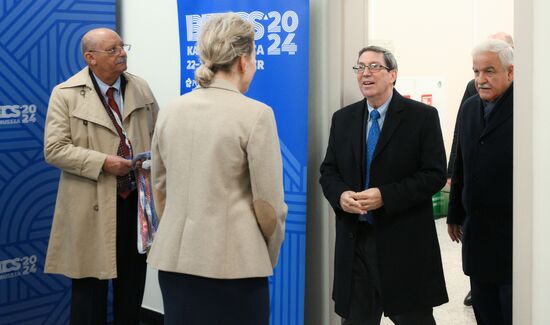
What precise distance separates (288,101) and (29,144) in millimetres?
1643

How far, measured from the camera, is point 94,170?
285cm

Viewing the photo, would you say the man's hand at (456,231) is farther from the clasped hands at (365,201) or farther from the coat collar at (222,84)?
the coat collar at (222,84)

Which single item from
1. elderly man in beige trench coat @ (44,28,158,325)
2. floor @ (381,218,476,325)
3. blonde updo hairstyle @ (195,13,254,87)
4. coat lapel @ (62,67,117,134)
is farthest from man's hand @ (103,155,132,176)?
floor @ (381,218,476,325)

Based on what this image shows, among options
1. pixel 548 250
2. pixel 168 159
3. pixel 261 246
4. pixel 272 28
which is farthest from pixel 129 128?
pixel 548 250

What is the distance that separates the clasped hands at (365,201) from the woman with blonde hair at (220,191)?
1.71ft

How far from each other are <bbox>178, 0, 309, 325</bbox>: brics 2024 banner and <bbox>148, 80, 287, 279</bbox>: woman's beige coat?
960 millimetres

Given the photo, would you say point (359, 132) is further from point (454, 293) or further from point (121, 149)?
point (454, 293)

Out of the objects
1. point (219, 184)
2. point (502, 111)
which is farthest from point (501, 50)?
point (219, 184)

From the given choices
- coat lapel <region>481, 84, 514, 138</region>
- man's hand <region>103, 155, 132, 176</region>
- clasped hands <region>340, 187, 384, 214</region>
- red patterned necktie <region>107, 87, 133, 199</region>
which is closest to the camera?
clasped hands <region>340, 187, 384, 214</region>

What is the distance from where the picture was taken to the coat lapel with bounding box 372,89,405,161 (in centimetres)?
253

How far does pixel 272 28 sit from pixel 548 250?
5.19 feet

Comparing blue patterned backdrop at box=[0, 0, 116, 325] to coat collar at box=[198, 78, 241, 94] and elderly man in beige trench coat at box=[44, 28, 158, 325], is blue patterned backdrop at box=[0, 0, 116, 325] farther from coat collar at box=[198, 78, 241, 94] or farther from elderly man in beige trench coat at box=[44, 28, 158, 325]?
coat collar at box=[198, 78, 241, 94]

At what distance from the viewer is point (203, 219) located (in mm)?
1924

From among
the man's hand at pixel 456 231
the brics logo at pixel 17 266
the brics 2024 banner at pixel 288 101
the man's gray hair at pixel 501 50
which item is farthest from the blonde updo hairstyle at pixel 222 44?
the brics logo at pixel 17 266
